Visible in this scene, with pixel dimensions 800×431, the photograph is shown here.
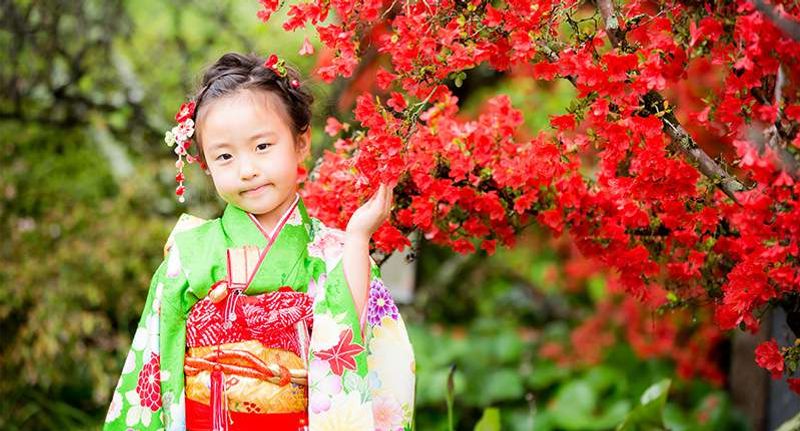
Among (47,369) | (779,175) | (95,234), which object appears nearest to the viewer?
(779,175)

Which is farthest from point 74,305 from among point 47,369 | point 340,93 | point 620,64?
point 620,64

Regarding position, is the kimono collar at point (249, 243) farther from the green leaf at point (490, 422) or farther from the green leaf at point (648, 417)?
the green leaf at point (648, 417)

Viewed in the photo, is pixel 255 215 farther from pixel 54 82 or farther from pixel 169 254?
pixel 54 82

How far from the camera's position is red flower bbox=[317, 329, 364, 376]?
7.51 feet

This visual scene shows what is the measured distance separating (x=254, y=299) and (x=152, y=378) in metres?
0.33

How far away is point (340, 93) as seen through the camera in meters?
4.61

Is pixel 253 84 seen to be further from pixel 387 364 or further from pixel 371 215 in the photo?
pixel 387 364

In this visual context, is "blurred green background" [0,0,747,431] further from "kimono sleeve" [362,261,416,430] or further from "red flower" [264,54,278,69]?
"red flower" [264,54,278,69]

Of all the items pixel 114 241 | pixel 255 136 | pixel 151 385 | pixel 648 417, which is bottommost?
pixel 648 417

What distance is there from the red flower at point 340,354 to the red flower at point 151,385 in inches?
15.7

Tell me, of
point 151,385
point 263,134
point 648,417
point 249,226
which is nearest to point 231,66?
point 263,134

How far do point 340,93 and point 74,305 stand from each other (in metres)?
1.44

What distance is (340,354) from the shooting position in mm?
2293

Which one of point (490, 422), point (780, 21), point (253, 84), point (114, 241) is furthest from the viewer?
point (114, 241)
